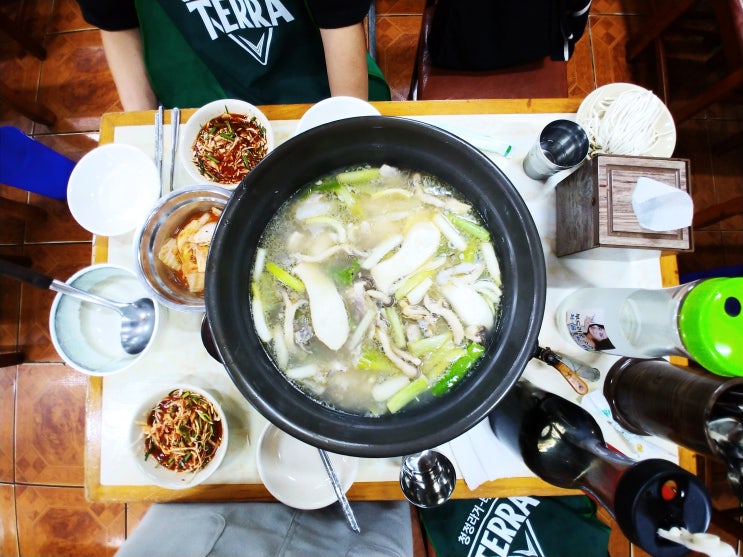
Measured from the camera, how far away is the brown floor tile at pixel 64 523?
7.67ft

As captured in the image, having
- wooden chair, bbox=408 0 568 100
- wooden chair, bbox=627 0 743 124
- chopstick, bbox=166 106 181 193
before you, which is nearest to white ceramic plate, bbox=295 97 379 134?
chopstick, bbox=166 106 181 193

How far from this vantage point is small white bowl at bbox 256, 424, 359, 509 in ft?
4.17

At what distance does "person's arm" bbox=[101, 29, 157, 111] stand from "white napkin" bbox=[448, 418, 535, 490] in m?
1.60

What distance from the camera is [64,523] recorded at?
236 cm

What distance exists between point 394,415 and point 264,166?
0.60m

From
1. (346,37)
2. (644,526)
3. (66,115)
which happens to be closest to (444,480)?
(644,526)

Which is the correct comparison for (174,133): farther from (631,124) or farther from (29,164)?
(631,124)

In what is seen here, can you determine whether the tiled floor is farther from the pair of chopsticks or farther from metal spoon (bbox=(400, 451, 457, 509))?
metal spoon (bbox=(400, 451, 457, 509))

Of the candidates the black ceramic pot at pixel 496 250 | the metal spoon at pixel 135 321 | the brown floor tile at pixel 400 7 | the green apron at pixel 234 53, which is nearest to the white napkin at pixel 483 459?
the black ceramic pot at pixel 496 250

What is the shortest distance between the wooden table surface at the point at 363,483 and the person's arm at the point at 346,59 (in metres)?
0.20

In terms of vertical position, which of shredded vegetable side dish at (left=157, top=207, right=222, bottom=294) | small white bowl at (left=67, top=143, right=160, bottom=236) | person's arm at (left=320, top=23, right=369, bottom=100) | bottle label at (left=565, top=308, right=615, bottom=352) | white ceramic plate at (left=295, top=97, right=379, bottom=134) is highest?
person's arm at (left=320, top=23, right=369, bottom=100)

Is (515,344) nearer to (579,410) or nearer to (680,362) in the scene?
(579,410)

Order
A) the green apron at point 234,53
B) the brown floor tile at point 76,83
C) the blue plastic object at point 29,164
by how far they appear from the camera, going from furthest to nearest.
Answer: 1. the brown floor tile at point 76,83
2. the blue plastic object at point 29,164
3. the green apron at point 234,53

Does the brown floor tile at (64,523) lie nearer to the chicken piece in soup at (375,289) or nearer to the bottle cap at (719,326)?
the chicken piece in soup at (375,289)
